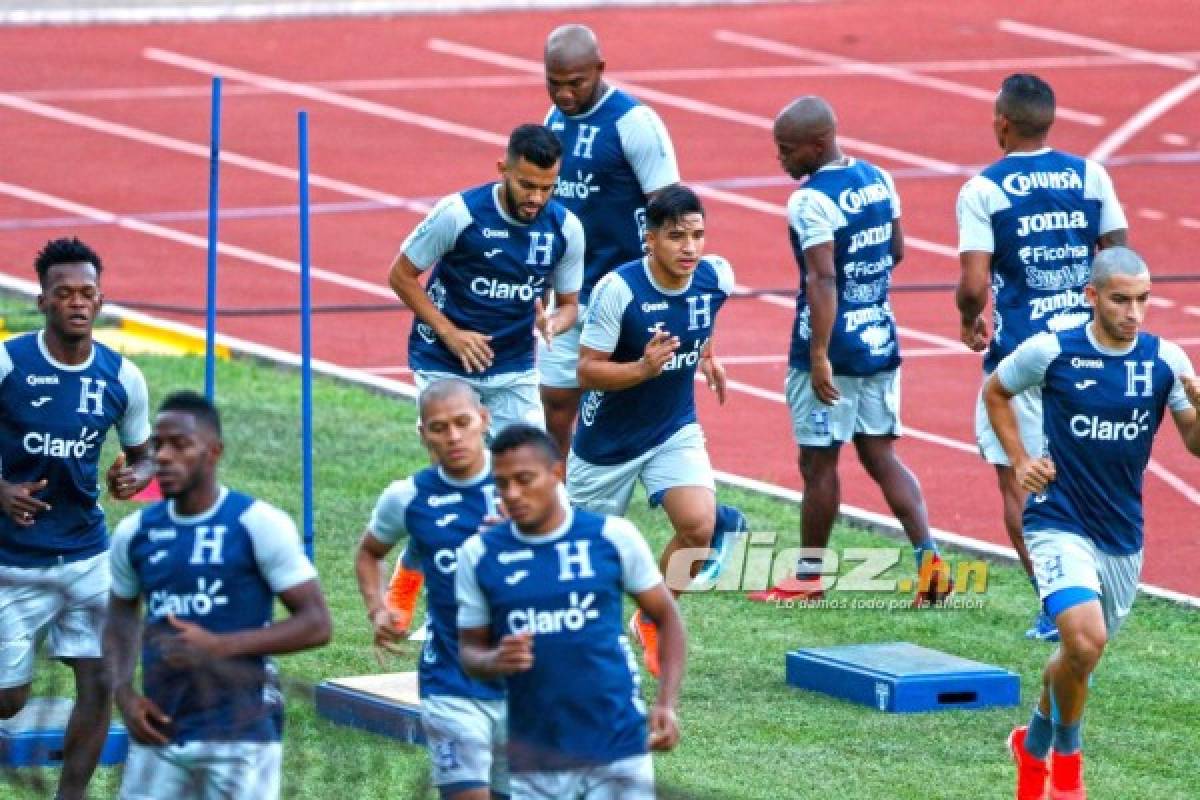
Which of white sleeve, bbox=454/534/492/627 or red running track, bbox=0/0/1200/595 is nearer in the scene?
white sleeve, bbox=454/534/492/627

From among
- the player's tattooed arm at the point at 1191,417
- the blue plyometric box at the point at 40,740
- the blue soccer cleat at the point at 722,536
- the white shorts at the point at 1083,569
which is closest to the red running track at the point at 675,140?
the blue soccer cleat at the point at 722,536

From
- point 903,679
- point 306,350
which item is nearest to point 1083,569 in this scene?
point 903,679

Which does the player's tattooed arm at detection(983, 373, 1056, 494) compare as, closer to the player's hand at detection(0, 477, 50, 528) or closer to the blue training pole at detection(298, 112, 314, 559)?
the player's hand at detection(0, 477, 50, 528)

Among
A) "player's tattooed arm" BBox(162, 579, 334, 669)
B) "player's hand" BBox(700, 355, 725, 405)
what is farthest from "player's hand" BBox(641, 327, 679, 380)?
"player's tattooed arm" BBox(162, 579, 334, 669)

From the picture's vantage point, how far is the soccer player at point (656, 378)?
36.1 ft

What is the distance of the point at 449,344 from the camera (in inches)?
452

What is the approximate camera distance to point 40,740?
402 inches

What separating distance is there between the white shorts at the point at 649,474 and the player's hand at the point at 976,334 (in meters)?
1.53

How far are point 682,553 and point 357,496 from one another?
3.81m

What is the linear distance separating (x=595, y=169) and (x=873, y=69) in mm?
17567

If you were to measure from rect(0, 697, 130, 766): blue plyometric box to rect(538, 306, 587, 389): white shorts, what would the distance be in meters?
3.28

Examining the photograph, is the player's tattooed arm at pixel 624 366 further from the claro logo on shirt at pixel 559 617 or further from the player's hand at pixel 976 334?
the claro logo on shirt at pixel 559 617

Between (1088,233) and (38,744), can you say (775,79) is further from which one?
(38,744)

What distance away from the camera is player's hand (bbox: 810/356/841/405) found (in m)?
12.6
